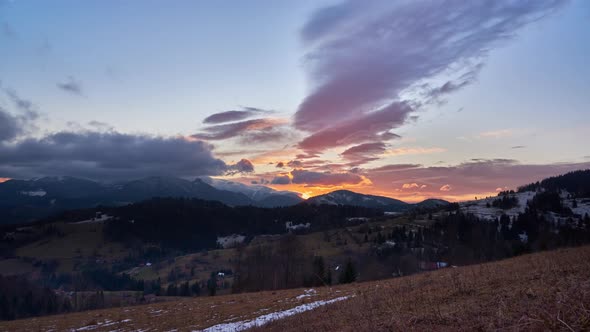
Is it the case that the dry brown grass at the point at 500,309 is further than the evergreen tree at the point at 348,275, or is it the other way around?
the evergreen tree at the point at 348,275

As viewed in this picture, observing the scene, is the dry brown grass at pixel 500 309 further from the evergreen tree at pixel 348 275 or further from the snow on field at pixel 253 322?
the evergreen tree at pixel 348 275

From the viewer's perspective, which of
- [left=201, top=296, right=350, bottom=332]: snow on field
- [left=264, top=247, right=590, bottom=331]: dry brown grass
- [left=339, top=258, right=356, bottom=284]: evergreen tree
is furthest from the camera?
[left=339, top=258, right=356, bottom=284]: evergreen tree

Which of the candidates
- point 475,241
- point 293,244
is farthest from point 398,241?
point 293,244

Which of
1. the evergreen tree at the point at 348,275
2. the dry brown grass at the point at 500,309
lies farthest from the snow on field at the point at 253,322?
the evergreen tree at the point at 348,275

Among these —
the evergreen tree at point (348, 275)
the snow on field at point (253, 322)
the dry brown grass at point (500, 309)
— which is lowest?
the evergreen tree at point (348, 275)

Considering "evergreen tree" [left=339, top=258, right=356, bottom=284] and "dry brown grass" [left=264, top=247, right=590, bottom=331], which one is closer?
"dry brown grass" [left=264, top=247, right=590, bottom=331]

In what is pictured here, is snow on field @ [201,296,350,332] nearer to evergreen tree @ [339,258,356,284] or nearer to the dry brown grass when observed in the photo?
the dry brown grass

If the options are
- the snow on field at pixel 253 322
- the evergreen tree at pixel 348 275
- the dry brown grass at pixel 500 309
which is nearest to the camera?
the dry brown grass at pixel 500 309

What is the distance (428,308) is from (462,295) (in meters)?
2.16

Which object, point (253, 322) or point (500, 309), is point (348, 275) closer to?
point (253, 322)

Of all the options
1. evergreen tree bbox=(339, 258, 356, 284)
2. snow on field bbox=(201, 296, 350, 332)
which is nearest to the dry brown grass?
snow on field bbox=(201, 296, 350, 332)

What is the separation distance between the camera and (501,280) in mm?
12711

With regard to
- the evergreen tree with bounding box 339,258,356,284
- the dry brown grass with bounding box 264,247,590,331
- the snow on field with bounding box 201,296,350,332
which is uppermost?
the dry brown grass with bounding box 264,247,590,331

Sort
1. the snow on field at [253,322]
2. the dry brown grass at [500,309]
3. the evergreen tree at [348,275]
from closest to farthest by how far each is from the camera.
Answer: the dry brown grass at [500,309] < the snow on field at [253,322] < the evergreen tree at [348,275]
